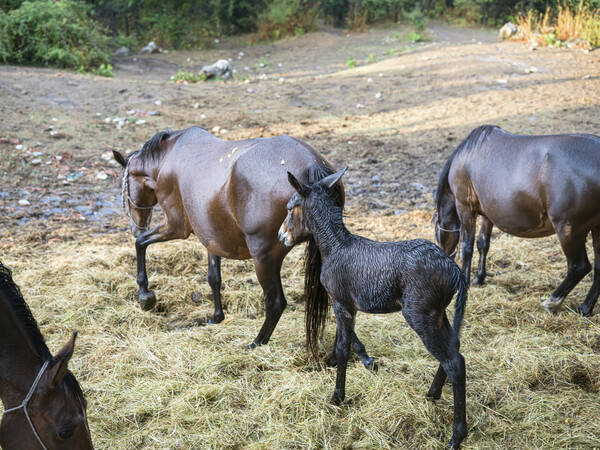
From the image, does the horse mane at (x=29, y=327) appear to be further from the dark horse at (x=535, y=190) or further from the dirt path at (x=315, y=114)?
the dirt path at (x=315, y=114)

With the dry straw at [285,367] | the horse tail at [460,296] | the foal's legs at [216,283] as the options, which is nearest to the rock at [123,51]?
the dry straw at [285,367]

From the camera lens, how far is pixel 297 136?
998 centimetres

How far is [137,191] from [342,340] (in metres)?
2.69

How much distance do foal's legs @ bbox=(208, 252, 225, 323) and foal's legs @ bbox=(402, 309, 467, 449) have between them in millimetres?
2103

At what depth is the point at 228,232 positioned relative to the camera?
402 cm

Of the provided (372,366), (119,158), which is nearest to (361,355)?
(372,366)

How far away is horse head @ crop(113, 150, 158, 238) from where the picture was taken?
4855 mm

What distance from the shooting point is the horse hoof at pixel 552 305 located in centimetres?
445

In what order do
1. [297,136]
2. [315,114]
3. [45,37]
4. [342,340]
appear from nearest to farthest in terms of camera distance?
[342,340] → [297,136] → [315,114] → [45,37]

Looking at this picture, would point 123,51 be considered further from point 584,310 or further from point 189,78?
point 584,310

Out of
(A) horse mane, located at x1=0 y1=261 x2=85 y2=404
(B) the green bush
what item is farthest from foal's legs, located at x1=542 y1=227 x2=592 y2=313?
(B) the green bush

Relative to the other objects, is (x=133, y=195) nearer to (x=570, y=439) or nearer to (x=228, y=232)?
(x=228, y=232)

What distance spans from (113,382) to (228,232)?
1.31 m

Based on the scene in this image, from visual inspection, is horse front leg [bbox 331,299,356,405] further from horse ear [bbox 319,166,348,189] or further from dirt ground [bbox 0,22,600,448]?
horse ear [bbox 319,166,348,189]
